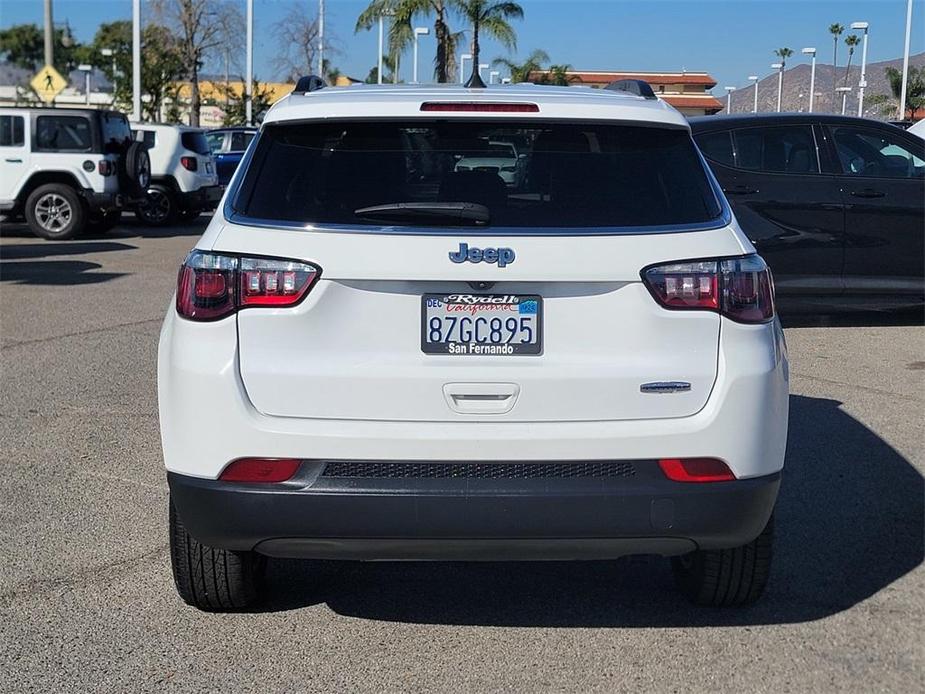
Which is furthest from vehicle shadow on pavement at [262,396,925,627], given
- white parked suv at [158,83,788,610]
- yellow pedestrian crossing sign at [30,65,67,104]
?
yellow pedestrian crossing sign at [30,65,67,104]

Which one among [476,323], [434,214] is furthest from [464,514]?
[434,214]

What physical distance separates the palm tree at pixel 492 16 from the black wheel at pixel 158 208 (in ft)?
55.8

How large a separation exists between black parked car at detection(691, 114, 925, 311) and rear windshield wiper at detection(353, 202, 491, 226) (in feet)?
23.2

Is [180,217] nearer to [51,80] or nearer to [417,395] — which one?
[51,80]

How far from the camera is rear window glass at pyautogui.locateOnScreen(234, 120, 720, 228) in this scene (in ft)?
12.1

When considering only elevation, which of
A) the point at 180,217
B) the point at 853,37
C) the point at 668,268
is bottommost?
the point at 180,217

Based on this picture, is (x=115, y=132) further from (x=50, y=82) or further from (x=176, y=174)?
(x=50, y=82)

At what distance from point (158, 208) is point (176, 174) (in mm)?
875

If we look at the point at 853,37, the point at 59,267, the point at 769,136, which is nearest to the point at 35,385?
the point at 769,136

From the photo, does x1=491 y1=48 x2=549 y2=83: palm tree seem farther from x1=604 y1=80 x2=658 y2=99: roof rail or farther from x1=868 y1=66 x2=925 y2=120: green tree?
x1=604 y1=80 x2=658 y2=99: roof rail

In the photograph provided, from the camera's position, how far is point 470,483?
3570 mm

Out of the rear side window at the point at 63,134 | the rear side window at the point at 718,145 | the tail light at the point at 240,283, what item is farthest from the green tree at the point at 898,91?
the tail light at the point at 240,283

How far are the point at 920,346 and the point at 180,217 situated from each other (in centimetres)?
1540

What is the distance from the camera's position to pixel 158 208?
22.0m
